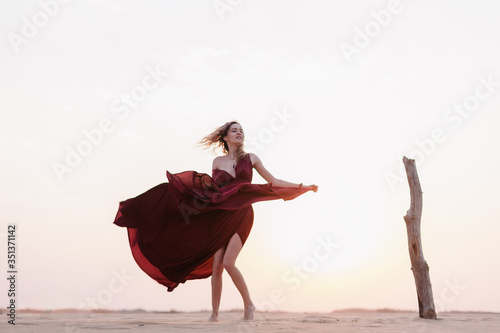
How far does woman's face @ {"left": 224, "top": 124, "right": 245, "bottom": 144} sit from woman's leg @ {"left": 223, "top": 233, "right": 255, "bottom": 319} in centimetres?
138

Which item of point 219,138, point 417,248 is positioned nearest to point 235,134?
point 219,138

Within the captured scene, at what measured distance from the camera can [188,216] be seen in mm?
7730

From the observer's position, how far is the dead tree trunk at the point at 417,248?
812cm

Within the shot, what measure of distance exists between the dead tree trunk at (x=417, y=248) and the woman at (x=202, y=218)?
1.53m

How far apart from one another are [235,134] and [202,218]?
49.2 inches

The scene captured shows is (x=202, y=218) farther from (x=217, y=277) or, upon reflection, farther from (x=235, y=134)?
(x=235, y=134)

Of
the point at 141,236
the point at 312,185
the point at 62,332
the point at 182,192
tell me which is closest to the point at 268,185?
the point at 312,185

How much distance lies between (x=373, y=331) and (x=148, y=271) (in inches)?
136

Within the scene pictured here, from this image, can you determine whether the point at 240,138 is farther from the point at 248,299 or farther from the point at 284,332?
the point at 284,332

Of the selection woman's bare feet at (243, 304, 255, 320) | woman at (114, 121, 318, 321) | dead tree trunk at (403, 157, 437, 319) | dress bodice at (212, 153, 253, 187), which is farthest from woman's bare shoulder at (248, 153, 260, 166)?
dead tree trunk at (403, 157, 437, 319)

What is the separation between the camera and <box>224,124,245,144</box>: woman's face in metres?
8.02

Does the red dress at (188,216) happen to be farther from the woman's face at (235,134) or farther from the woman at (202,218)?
the woman's face at (235,134)

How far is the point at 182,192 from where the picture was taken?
24.8 feet

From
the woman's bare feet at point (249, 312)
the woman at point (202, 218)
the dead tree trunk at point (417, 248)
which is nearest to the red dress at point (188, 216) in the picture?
the woman at point (202, 218)
